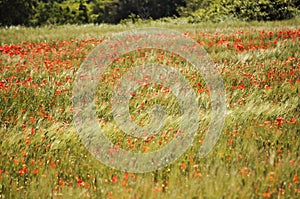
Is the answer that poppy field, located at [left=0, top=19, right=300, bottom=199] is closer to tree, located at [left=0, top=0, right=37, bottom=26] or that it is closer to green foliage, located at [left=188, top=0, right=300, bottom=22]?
green foliage, located at [left=188, top=0, right=300, bottom=22]

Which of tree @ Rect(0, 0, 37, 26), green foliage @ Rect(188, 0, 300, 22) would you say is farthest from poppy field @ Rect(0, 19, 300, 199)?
tree @ Rect(0, 0, 37, 26)

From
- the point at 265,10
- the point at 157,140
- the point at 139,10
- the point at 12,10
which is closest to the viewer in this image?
the point at 157,140

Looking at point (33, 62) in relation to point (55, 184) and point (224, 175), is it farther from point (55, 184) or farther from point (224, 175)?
point (224, 175)

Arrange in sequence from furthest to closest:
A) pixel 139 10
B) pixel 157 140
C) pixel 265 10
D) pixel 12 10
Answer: pixel 139 10, pixel 12 10, pixel 265 10, pixel 157 140

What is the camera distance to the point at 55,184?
3.08m

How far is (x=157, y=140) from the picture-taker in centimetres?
366

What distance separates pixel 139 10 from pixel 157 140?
3519cm

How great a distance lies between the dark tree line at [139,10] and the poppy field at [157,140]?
14628 millimetres

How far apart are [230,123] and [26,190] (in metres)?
2.29

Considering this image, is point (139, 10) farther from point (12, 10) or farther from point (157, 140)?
point (157, 140)

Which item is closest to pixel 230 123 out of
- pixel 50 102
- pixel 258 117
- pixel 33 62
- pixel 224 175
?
pixel 258 117

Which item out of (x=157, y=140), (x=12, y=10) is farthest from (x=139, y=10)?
(x=157, y=140)

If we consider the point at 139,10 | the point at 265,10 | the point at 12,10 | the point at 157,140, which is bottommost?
the point at 157,140

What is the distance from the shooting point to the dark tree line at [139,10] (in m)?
20.1
